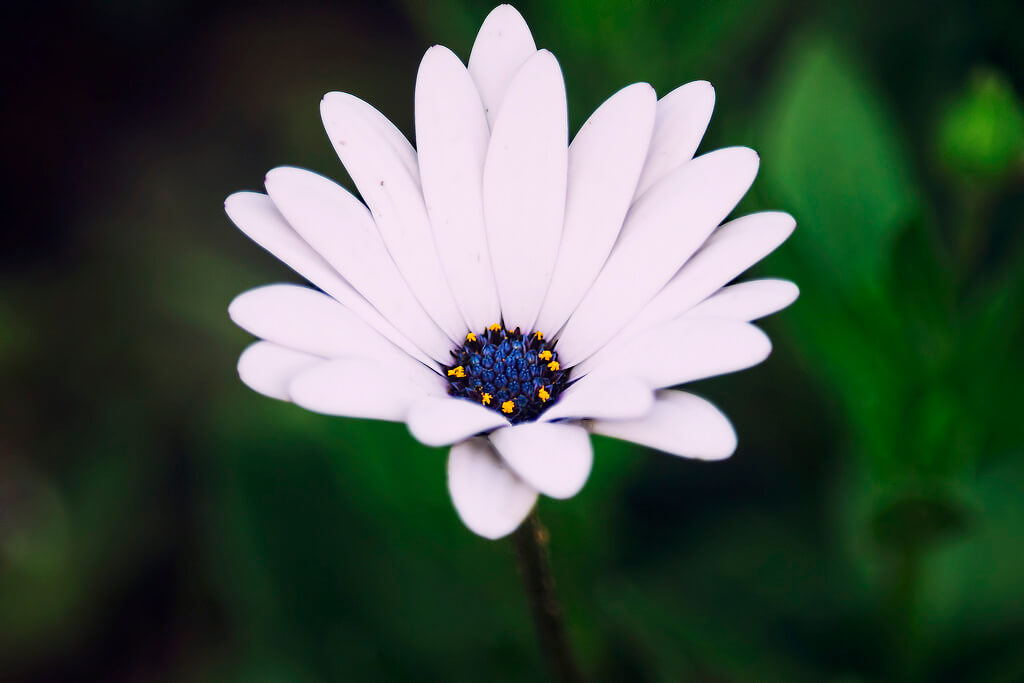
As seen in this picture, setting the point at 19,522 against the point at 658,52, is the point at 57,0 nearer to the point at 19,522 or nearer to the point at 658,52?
the point at 19,522

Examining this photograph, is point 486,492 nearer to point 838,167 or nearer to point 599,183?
point 599,183

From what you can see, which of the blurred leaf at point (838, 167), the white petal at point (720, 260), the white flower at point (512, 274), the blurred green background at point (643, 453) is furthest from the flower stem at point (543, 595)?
the blurred leaf at point (838, 167)

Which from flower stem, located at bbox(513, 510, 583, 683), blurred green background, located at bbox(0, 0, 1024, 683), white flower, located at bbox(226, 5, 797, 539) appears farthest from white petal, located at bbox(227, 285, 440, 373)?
blurred green background, located at bbox(0, 0, 1024, 683)

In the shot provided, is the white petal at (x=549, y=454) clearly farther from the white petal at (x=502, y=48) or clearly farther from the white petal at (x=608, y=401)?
the white petal at (x=502, y=48)

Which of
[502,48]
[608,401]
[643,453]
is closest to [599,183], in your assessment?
[502,48]

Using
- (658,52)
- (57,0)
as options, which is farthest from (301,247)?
(57,0)

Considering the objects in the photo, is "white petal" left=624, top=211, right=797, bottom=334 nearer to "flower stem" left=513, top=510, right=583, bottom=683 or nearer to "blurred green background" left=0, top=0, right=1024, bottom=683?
"flower stem" left=513, top=510, right=583, bottom=683
